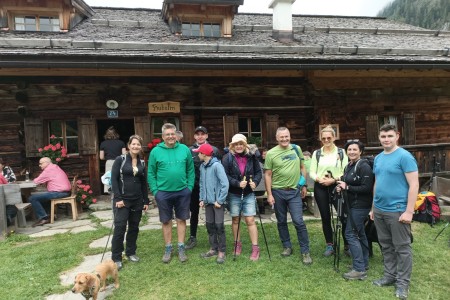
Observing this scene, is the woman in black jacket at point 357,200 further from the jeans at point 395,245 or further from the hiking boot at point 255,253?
the hiking boot at point 255,253

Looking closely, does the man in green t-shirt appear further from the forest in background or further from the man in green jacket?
the forest in background

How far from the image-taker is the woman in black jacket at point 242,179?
4.14 metres

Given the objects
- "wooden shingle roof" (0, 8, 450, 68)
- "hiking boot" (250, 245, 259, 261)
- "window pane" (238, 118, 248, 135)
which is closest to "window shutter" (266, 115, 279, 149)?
"window pane" (238, 118, 248, 135)

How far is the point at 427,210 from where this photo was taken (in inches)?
233

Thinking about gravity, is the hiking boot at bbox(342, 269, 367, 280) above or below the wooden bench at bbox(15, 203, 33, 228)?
below

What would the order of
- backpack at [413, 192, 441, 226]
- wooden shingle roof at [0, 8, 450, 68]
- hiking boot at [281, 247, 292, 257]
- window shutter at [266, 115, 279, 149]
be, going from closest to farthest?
hiking boot at [281, 247, 292, 257] < backpack at [413, 192, 441, 226] < wooden shingle roof at [0, 8, 450, 68] < window shutter at [266, 115, 279, 149]

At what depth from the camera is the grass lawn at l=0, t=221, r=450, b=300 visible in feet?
11.1

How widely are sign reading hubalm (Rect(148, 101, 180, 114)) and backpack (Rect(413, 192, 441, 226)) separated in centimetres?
600

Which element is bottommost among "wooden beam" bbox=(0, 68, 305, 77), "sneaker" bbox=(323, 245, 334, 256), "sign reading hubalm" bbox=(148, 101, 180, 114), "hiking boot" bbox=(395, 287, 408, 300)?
"hiking boot" bbox=(395, 287, 408, 300)

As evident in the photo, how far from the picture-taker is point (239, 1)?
9.30 meters

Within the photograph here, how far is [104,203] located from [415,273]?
6584 millimetres

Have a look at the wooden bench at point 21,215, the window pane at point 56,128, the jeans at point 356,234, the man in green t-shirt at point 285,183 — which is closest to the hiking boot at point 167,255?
the man in green t-shirt at point 285,183

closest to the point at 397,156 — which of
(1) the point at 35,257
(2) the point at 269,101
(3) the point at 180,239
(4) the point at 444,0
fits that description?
(3) the point at 180,239

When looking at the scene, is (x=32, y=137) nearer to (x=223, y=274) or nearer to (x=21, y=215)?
(x=21, y=215)
